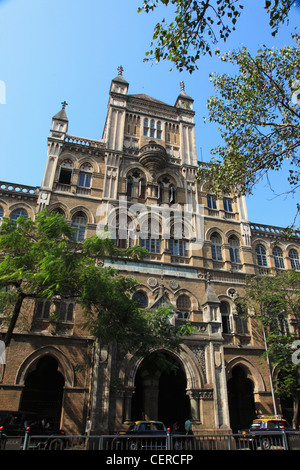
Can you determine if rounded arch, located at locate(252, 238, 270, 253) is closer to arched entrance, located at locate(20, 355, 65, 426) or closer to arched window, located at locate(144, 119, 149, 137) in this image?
arched window, located at locate(144, 119, 149, 137)

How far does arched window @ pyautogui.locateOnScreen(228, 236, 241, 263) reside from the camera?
25609mm

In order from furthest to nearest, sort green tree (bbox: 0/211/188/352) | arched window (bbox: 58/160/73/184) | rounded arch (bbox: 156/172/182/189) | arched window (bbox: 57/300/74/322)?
rounded arch (bbox: 156/172/182/189) → arched window (bbox: 58/160/73/184) → arched window (bbox: 57/300/74/322) → green tree (bbox: 0/211/188/352)

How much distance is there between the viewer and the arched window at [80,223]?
22828 millimetres

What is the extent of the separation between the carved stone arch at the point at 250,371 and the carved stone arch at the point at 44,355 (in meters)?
9.55

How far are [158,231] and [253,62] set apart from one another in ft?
42.8

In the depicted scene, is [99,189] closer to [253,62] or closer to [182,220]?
[182,220]

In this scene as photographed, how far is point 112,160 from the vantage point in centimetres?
2569

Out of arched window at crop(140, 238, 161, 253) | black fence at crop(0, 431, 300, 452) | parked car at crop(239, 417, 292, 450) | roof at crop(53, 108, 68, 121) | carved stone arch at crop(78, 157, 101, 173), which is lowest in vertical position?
black fence at crop(0, 431, 300, 452)

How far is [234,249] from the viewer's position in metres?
26.1

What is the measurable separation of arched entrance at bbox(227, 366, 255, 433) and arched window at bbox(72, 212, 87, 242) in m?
13.7

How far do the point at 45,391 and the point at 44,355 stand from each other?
9.64ft

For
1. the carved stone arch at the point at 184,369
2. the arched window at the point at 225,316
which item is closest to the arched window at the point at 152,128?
the arched window at the point at 225,316

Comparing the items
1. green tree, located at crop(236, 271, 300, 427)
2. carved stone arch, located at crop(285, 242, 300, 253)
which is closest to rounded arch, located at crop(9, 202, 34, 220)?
green tree, located at crop(236, 271, 300, 427)
